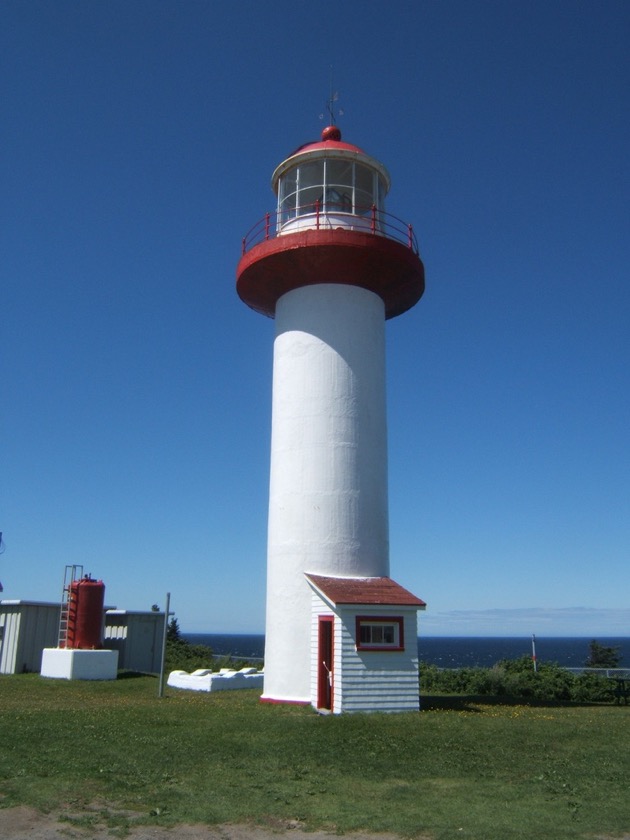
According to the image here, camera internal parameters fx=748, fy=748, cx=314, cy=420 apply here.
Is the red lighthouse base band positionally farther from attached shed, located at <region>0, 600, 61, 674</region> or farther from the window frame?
attached shed, located at <region>0, 600, 61, 674</region>

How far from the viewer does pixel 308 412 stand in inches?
821

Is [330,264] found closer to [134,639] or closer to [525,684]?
[525,684]

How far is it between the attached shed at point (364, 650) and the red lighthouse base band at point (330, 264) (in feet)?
29.2

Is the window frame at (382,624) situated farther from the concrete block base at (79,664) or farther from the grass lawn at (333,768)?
the concrete block base at (79,664)

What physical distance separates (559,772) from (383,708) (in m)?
6.51

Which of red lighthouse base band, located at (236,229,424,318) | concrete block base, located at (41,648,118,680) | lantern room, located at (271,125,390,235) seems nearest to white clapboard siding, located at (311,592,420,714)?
red lighthouse base band, located at (236,229,424,318)

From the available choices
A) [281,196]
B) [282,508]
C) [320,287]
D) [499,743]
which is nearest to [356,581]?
[282,508]

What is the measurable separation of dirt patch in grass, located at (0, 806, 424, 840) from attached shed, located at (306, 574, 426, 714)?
28.8 feet

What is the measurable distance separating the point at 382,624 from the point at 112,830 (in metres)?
10.5

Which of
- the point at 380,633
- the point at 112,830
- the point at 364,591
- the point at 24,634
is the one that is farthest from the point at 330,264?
the point at 24,634

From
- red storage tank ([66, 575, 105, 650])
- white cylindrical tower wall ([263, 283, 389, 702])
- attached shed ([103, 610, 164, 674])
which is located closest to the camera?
white cylindrical tower wall ([263, 283, 389, 702])

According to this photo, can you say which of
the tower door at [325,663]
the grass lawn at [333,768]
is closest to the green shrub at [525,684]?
the grass lawn at [333,768]

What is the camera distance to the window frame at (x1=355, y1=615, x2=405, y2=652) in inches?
689

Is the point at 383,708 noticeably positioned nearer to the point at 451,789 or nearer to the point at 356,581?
the point at 356,581
